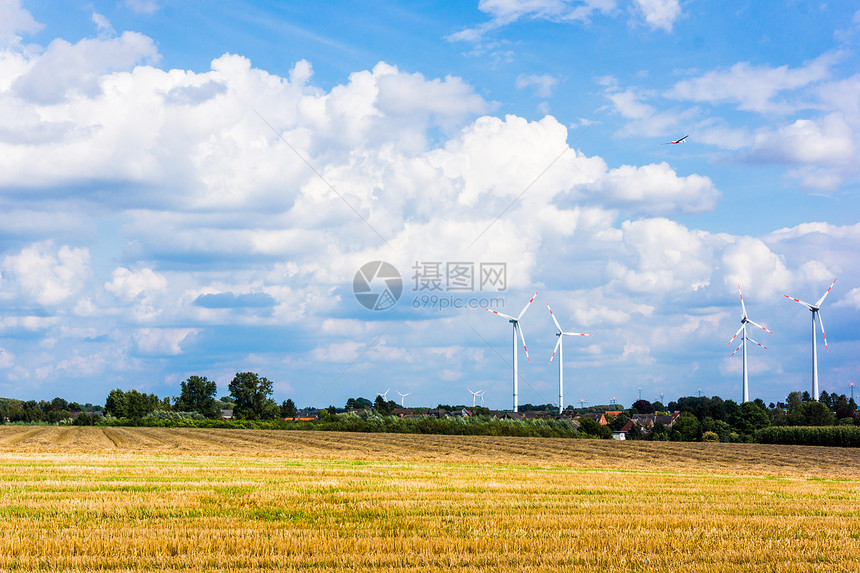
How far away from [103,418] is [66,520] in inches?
4283

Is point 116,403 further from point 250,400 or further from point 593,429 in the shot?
point 593,429

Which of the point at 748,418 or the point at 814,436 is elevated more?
the point at 814,436

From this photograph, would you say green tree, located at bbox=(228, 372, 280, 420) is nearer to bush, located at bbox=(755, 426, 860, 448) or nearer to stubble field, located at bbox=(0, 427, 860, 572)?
bush, located at bbox=(755, 426, 860, 448)

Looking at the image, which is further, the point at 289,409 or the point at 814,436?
the point at 289,409

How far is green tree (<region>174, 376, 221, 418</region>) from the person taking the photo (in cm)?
13275

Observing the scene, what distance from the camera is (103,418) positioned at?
4471 inches

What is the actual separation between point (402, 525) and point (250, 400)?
110m

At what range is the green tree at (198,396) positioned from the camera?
436 ft

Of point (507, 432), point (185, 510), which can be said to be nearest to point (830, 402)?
point (507, 432)

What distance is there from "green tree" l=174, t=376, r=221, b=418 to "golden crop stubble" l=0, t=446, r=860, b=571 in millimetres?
113192

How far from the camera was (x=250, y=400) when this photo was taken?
120250 millimetres

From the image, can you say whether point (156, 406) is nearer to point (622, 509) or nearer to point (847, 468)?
point (847, 468)

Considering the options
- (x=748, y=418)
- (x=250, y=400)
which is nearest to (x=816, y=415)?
(x=748, y=418)

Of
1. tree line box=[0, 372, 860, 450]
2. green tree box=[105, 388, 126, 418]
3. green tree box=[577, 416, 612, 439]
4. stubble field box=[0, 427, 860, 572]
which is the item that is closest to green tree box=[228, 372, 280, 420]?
tree line box=[0, 372, 860, 450]
